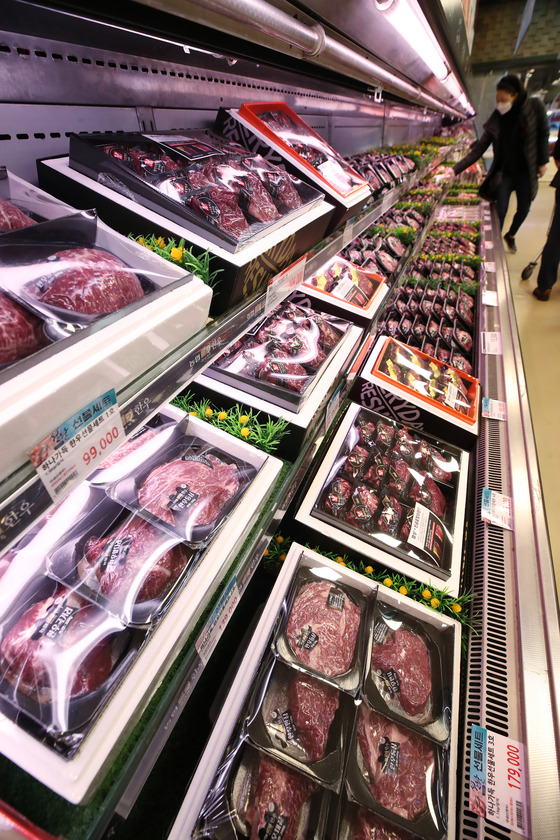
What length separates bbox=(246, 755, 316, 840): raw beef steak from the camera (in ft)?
2.86

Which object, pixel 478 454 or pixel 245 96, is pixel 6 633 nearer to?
pixel 478 454

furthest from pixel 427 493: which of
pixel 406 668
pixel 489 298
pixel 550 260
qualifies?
pixel 550 260

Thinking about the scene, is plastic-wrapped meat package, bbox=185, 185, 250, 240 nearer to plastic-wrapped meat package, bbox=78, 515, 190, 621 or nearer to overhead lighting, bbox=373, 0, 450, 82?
plastic-wrapped meat package, bbox=78, 515, 190, 621

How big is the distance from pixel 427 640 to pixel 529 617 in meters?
0.31

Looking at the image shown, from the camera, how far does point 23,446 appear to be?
19.4 inches

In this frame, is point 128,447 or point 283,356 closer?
point 128,447

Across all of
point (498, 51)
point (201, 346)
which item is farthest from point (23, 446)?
point (498, 51)

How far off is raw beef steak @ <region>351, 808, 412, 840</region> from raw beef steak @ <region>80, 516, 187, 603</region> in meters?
0.73

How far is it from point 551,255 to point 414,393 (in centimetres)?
357

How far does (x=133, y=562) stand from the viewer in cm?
84

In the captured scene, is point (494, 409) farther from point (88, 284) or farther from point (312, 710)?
point (88, 284)

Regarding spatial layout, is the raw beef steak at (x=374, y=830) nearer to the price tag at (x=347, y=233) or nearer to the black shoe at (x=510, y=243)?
the price tag at (x=347, y=233)

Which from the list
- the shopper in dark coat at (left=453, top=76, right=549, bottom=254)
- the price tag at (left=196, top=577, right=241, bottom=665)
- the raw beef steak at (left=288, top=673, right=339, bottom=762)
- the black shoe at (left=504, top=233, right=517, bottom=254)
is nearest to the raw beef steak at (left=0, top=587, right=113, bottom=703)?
the price tag at (left=196, top=577, right=241, bottom=665)

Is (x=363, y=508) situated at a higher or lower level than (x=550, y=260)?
lower
